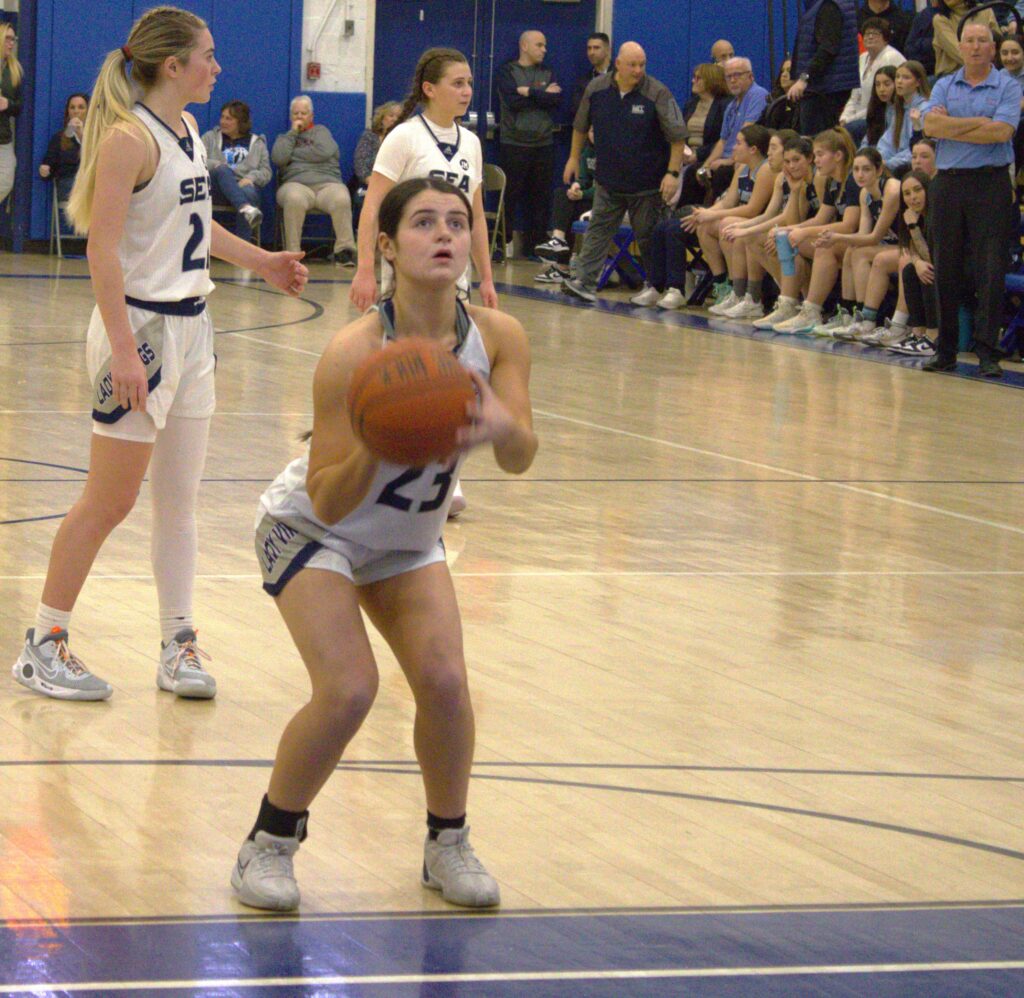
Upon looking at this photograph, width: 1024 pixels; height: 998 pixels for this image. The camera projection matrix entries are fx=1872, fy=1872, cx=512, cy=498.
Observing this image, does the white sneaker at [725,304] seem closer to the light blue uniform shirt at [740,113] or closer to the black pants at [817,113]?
the light blue uniform shirt at [740,113]

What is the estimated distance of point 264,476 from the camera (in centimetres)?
769

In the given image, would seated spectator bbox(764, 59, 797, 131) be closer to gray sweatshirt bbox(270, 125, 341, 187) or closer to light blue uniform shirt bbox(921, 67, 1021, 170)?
gray sweatshirt bbox(270, 125, 341, 187)

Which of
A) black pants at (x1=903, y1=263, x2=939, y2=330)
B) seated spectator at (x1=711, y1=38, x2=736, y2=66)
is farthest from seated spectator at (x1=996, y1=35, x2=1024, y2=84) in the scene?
seated spectator at (x1=711, y1=38, x2=736, y2=66)

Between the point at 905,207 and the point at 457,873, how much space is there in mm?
10163

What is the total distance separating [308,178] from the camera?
61.5 feet

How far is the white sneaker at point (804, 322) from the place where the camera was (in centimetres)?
1403

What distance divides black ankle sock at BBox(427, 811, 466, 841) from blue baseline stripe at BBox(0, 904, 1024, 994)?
188 millimetres

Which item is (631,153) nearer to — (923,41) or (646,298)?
(646,298)

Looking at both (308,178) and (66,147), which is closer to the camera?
(66,147)

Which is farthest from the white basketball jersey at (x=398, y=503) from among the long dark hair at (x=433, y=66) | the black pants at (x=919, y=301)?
the black pants at (x=919, y=301)

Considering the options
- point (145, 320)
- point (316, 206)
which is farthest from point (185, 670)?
point (316, 206)

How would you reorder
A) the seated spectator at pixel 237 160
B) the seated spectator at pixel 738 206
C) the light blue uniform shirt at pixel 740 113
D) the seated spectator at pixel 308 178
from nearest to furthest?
1. the seated spectator at pixel 738 206
2. the light blue uniform shirt at pixel 740 113
3. the seated spectator at pixel 237 160
4. the seated spectator at pixel 308 178

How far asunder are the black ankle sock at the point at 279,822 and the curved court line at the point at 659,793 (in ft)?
2.41

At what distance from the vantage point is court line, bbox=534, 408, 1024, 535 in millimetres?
7446
